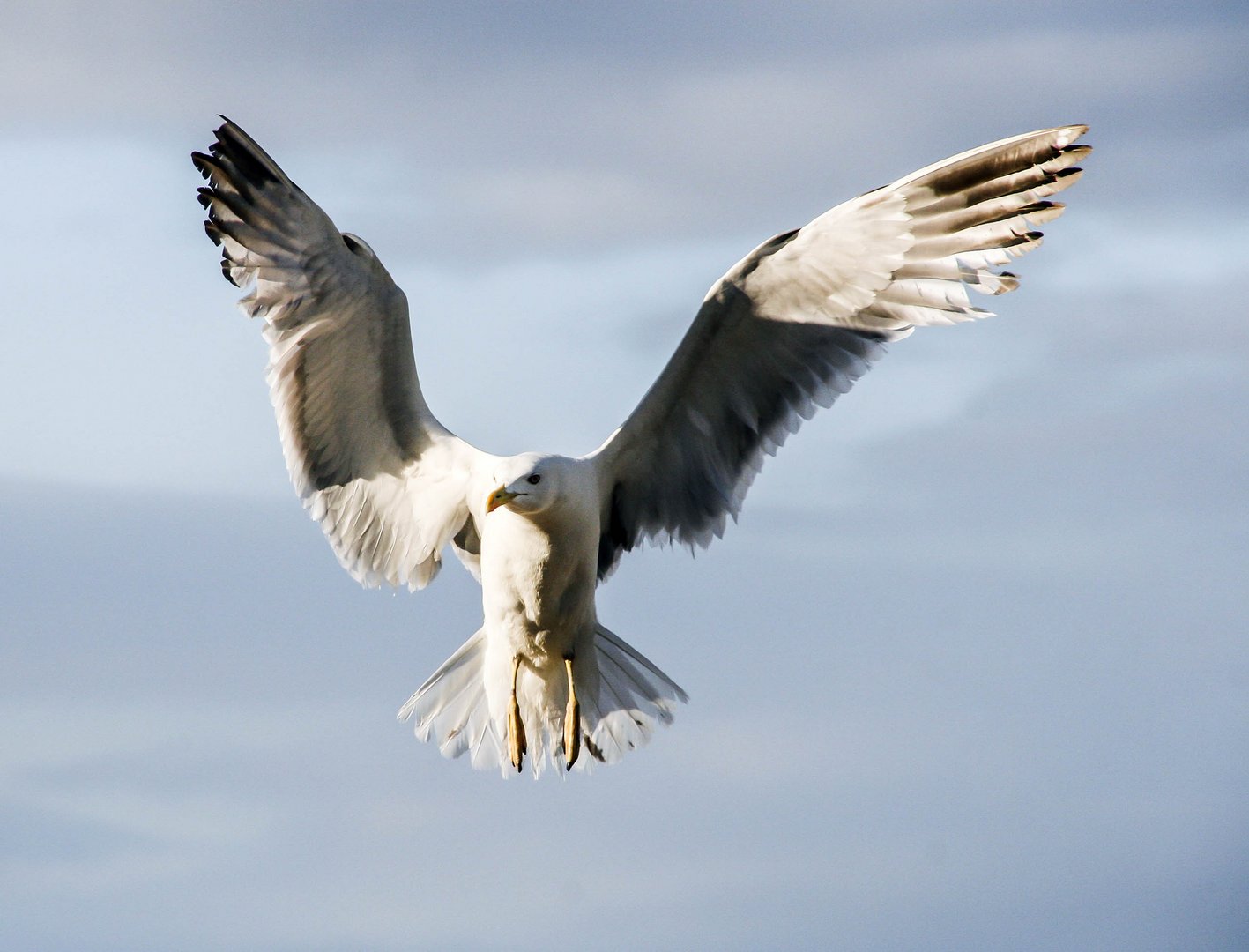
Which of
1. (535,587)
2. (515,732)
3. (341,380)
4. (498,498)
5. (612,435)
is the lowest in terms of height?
(515,732)

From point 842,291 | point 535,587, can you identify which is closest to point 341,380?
point 535,587

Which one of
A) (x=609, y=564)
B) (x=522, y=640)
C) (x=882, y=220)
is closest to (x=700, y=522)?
(x=609, y=564)

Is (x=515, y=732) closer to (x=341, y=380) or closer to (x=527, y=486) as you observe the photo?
(x=527, y=486)

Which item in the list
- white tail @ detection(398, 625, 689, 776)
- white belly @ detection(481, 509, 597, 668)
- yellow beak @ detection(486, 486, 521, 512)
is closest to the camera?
yellow beak @ detection(486, 486, 521, 512)

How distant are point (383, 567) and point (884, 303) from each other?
305 centimetres

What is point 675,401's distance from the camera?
34.2ft

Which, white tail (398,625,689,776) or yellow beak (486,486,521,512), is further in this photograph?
white tail (398,625,689,776)

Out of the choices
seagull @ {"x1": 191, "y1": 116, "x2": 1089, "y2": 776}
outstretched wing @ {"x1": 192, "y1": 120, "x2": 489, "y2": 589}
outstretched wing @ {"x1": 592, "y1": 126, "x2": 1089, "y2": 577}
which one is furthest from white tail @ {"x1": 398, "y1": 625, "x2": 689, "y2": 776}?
outstretched wing @ {"x1": 592, "y1": 126, "x2": 1089, "y2": 577}

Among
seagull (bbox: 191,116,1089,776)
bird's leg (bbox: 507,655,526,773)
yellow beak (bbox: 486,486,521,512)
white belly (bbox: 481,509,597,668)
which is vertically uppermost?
seagull (bbox: 191,116,1089,776)

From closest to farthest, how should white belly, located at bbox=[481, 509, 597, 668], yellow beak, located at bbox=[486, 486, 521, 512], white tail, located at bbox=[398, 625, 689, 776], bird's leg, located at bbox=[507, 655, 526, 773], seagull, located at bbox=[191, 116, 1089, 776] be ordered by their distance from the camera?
yellow beak, located at bbox=[486, 486, 521, 512]
white belly, located at bbox=[481, 509, 597, 668]
seagull, located at bbox=[191, 116, 1089, 776]
bird's leg, located at bbox=[507, 655, 526, 773]
white tail, located at bbox=[398, 625, 689, 776]

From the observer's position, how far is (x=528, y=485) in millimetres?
9539

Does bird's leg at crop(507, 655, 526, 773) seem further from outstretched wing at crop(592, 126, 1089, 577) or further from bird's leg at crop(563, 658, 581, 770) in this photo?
outstretched wing at crop(592, 126, 1089, 577)

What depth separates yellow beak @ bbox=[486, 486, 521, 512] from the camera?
9.51m

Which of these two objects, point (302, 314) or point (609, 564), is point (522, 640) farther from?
point (302, 314)
